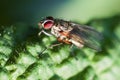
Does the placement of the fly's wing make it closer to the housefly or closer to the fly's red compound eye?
the housefly

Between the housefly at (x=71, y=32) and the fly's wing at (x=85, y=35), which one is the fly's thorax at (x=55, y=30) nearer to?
the housefly at (x=71, y=32)

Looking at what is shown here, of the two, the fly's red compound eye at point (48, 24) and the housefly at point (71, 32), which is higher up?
the fly's red compound eye at point (48, 24)

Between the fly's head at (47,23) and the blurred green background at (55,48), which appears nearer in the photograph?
the blurred green background at (55,48)

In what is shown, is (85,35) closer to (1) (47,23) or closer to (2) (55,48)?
(1) (47,23)

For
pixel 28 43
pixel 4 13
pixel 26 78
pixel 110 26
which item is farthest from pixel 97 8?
pixel 26 78

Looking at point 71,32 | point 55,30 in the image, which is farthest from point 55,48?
point 71,32

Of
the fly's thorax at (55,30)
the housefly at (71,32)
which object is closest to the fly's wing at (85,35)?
the housefly at (71,32)

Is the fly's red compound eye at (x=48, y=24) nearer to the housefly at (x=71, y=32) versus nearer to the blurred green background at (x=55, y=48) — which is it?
the housefly at (x=71, y=32)

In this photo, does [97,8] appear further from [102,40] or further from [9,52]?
[9,52]
